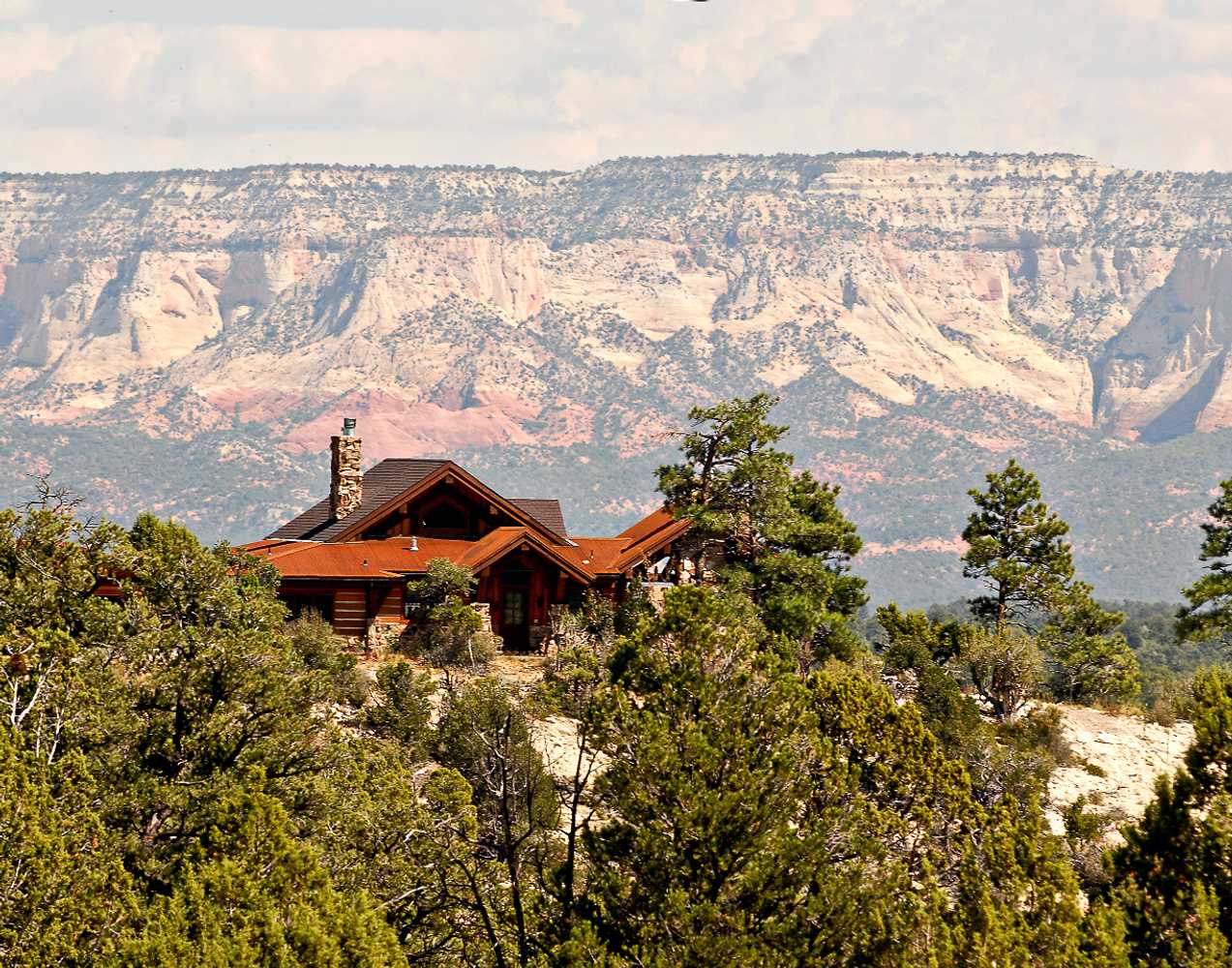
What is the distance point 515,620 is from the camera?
58.5m

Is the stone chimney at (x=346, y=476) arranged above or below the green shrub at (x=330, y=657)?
above

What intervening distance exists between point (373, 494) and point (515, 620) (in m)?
7.36

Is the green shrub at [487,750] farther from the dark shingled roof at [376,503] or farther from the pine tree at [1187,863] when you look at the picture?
the dark shingled roof at [376,503]

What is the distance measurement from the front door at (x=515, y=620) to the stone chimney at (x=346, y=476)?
6.78m

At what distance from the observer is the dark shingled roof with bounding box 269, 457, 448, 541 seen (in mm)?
61125

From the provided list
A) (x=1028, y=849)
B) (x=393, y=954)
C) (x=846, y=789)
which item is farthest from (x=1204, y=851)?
(x=393, y=954)

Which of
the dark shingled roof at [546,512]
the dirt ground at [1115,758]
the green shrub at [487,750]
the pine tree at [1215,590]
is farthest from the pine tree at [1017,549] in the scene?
the green shrub at [487,750]

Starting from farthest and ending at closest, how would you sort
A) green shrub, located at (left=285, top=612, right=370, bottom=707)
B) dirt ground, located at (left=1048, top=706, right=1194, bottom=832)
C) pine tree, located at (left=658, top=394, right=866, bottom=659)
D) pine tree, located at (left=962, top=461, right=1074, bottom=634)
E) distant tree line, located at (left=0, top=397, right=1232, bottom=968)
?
pine tree, located at (left=962, top=461, right=1074, bottom=634) → pine tree, located at (left=658, top=394, right=866, bottom=659) → dirt ground, located at (left=1048, top=706, right=1194, bottom=832) → green shrub, located at (left=285, top=612, right=370, bottom=707) → distant tree line, located at (left=0, top=397, right=1232, bottom=968)

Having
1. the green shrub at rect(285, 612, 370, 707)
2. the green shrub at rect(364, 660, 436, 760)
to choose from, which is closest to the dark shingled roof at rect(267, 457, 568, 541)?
the green shrub at rect(285, 612, 370, 707)

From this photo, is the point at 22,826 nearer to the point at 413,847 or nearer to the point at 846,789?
the point at 413,847

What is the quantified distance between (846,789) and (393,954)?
8.41 metres

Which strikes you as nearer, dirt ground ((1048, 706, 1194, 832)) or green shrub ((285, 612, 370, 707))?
green shrub ((285, 612, 370, 707))

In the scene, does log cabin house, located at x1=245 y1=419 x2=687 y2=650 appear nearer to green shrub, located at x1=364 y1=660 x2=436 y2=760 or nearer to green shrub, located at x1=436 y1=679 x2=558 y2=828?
green shrub, located at x1=364 y1=660 x2=436 y2=760

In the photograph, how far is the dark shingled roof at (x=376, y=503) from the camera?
201 ft
